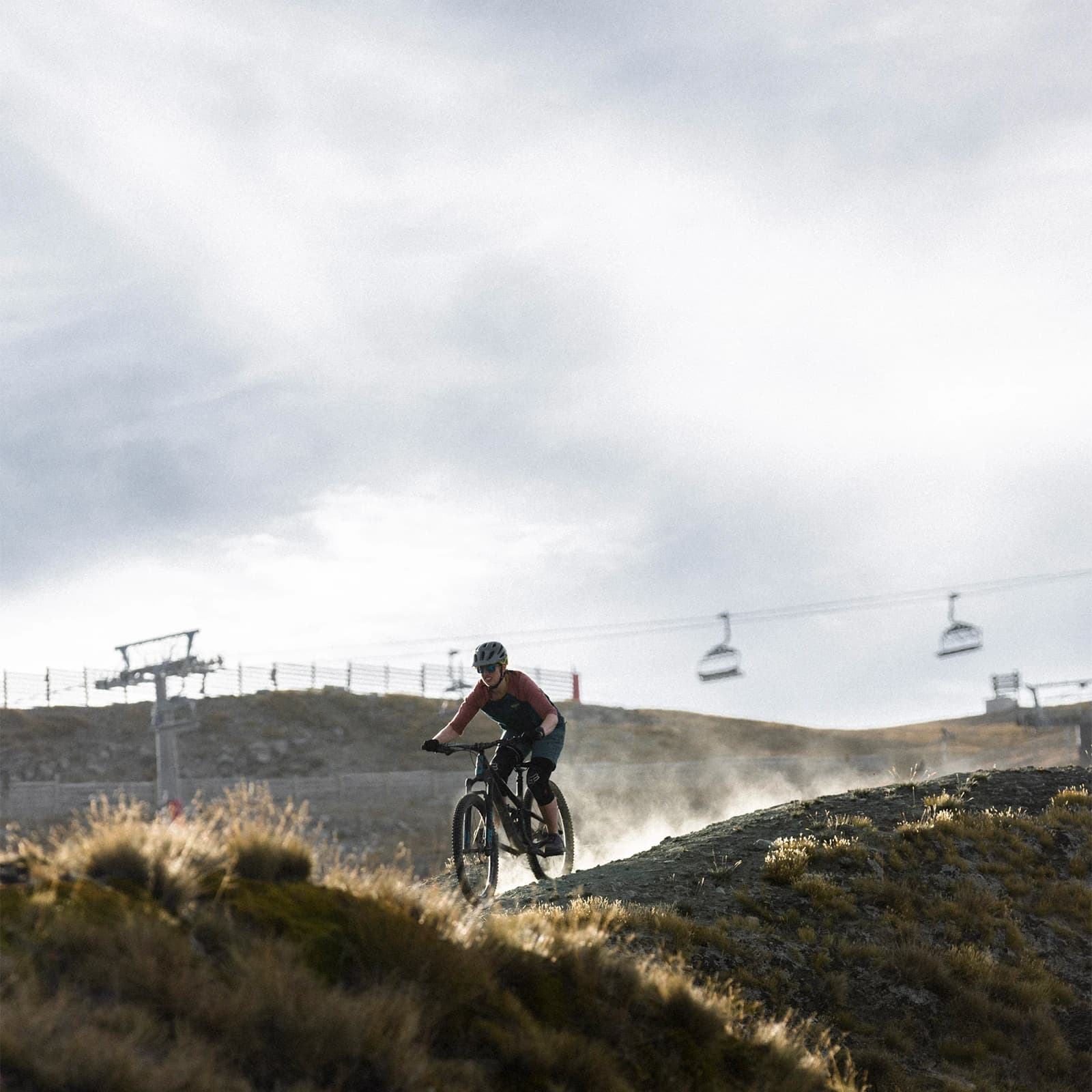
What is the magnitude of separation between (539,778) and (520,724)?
607 mm

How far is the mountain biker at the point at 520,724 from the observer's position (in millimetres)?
11875

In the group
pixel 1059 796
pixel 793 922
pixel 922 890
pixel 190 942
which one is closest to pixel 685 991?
pixel 190 942

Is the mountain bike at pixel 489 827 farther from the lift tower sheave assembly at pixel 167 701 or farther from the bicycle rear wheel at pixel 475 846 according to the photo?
the lift tower sheave assembly at pixel 167 701

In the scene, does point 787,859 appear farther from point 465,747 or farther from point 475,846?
point 465,747

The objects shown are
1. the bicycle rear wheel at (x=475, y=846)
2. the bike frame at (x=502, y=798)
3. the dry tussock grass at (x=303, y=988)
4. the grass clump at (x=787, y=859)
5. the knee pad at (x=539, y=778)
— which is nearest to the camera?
the dry tussock grass at (x=303, y=988)

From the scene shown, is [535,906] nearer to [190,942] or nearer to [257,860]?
[257,860]

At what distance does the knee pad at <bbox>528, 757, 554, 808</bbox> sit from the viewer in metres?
12.2

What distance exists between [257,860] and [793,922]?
6.73m

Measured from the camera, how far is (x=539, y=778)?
12242 millimetres

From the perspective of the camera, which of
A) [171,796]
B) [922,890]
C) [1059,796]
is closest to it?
[922,890]

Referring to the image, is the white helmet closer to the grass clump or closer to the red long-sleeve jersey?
the red long-sleeve jersey

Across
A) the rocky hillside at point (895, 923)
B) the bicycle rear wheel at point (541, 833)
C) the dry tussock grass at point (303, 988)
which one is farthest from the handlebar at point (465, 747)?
the dry tussock grass at point (303, 988)

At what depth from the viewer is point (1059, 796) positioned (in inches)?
695

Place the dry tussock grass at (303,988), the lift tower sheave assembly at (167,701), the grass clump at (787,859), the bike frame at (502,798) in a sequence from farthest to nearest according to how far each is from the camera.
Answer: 1. the lift tower sheave assembly at (167,701)
2. the grass clump at (787,859)
3. the bike frame at (502,798)
4. the dry tussock grass at (303,988)
